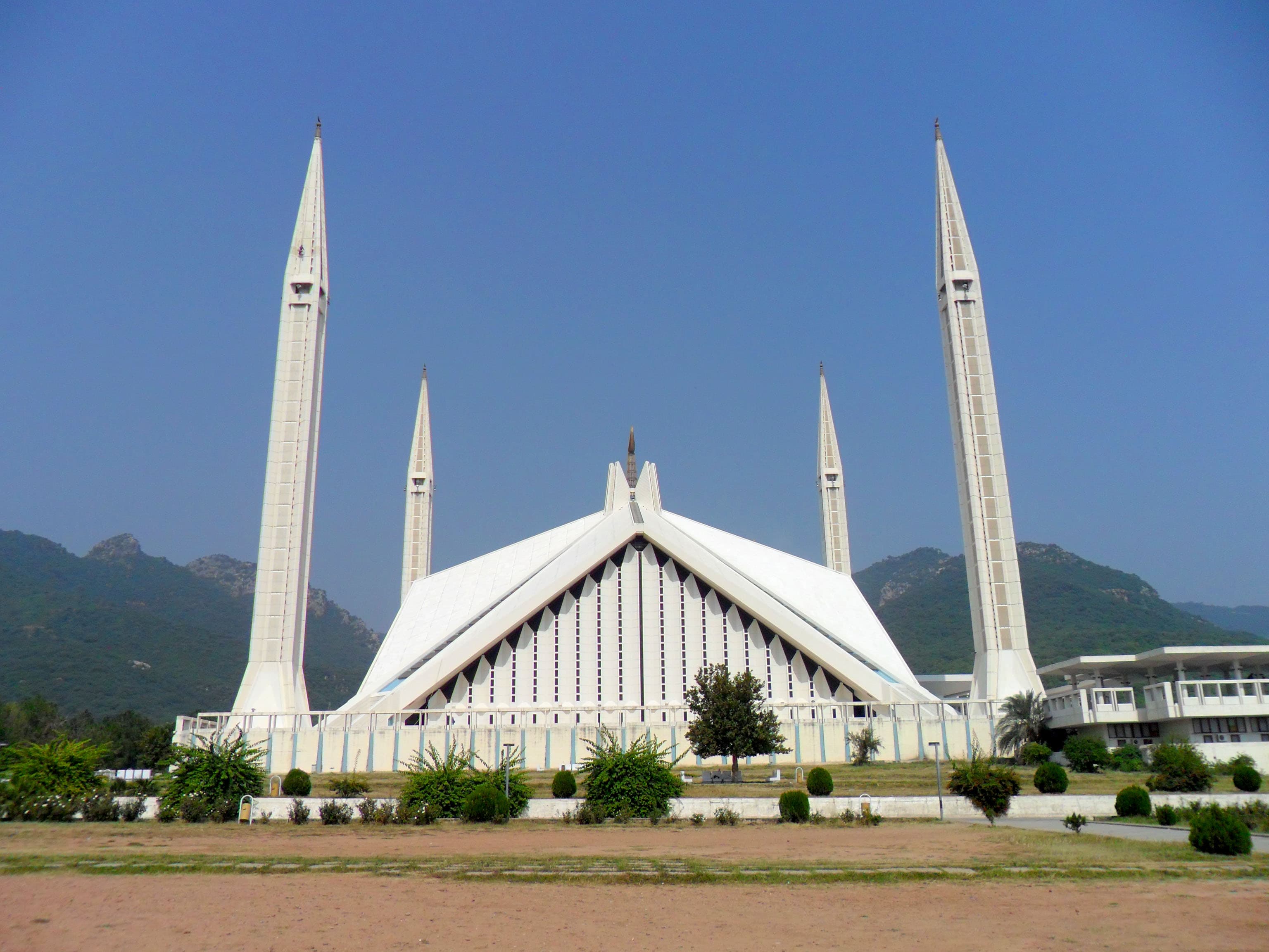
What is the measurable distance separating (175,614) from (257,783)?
9667cm

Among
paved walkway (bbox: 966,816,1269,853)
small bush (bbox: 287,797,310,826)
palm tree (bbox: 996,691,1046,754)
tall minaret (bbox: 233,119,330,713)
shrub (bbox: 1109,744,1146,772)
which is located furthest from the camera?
tall minaret (bbox: 233,119,330,713)

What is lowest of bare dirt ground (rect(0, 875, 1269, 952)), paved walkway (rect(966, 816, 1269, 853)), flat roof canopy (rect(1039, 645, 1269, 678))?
bare dirt ground (rect(0, 875, 1269, 952))

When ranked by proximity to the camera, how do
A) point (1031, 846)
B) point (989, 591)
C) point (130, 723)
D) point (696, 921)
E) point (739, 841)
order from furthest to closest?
point (130, 723)
point (989, 591)
point (739, 841)
point (1031, 846)
point (696, 921)

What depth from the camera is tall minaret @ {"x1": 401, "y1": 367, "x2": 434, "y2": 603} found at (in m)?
35.7

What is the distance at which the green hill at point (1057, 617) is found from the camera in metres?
63.7

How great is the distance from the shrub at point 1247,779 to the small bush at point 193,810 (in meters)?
13.2

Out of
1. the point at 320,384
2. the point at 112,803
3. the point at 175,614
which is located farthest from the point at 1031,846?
the point at 175,614

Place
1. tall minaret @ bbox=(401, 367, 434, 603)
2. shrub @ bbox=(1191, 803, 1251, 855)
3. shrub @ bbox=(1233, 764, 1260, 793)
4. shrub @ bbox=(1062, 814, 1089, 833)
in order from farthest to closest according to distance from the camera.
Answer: tall minaret @ bbox=(401, 367, 434, 603), shrub @ bbox=(1233, 764, 1260, 793), shrub @ bbox=(1062, 814, 1089, 833), shrub @ bbox=(1191, 803, 1251, 855)

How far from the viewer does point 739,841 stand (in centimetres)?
1054

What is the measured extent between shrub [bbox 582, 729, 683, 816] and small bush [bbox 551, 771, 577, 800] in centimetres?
118

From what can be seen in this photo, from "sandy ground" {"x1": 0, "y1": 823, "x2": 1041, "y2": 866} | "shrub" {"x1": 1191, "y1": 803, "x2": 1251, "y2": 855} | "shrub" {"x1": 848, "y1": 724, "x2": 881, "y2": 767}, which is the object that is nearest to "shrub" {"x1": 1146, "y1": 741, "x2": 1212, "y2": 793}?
"sandy ground" {"x1": 0, "y1": 823, "x2": 1041, "y2": 866}

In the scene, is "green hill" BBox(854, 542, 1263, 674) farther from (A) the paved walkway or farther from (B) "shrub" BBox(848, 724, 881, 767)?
(A) the paved walkway

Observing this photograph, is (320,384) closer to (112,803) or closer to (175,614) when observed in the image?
(112,803)

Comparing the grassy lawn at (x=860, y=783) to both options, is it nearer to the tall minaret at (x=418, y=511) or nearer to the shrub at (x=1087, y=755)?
the shrub at (x=1087, y=755)
